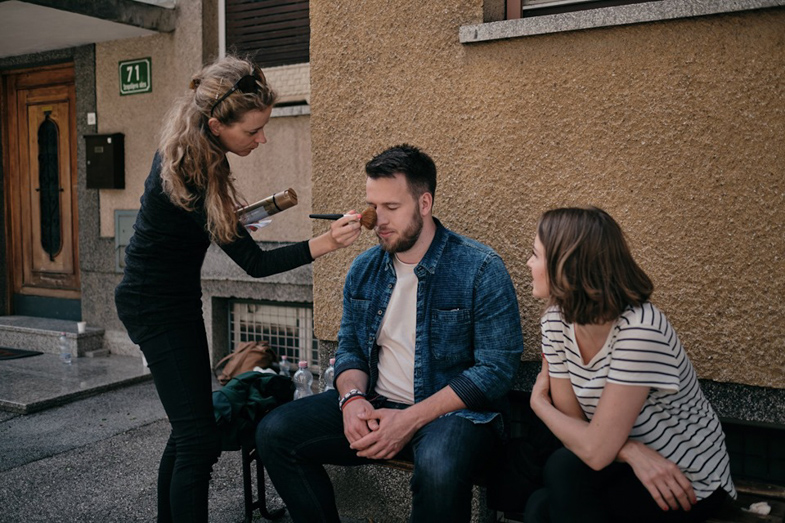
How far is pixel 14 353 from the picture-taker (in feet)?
23.0

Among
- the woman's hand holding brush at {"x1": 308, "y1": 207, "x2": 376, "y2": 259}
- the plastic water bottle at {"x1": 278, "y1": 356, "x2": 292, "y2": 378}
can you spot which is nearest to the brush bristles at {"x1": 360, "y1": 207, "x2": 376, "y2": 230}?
the woman's hand holding brush at {"x1": 308, "y1": 207, "x2": 376, "y2": 259}

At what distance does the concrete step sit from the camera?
6.96 metres

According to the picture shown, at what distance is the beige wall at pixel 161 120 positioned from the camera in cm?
607

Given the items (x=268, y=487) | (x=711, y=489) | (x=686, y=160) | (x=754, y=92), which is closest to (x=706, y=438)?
(x=711, y=489)

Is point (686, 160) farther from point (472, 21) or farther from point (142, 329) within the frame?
point (142, 329)

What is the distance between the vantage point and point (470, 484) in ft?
8.00

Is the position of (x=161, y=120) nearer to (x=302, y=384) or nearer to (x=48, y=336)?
(x=48, y=336)

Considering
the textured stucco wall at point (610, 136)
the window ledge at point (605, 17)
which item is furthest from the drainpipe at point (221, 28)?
the window ledge at point (605, 17)

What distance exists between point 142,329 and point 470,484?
1359mm

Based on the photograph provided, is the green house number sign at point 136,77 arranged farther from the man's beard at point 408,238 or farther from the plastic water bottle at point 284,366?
the man's beard at point 408,238

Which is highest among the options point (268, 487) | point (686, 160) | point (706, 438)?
point (686, 160)

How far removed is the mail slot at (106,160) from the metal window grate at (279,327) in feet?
5.87

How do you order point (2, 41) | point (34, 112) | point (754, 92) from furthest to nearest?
1. point (34, 112)
2. point (2, 41)
3. point (754, 92)

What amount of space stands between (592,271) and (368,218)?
1012mm
